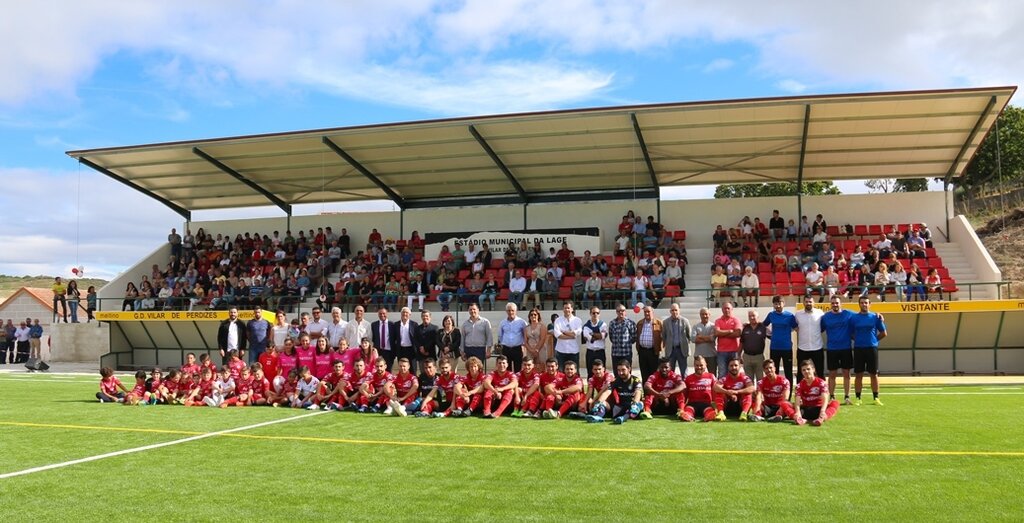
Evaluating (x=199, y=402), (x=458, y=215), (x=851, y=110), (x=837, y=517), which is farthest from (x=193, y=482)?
(x=458, y=215)

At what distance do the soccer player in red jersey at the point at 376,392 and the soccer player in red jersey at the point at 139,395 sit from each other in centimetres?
379

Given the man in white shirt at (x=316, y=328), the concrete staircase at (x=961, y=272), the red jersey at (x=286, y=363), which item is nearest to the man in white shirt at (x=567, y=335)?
the red jersey at (x=286, y=363)

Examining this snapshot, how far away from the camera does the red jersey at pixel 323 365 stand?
13.0 m

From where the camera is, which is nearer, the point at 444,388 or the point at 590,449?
the point at 590,449

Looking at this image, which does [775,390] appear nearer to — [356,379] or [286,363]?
[356,379]

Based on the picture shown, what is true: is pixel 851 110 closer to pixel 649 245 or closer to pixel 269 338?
pixel 649 245

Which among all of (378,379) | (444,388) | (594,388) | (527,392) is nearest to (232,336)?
(378,379)

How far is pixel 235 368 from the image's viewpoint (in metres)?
13.4

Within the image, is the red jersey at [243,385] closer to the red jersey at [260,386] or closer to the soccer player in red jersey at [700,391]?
the red jersey at [260,386]

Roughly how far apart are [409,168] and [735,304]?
11.3 metres

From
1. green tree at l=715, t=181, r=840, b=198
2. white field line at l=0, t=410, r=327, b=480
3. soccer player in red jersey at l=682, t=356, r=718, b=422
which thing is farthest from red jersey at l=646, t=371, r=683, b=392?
green tree at l=715, t=181, r=840, b=198

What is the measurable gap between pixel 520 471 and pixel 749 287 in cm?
1502

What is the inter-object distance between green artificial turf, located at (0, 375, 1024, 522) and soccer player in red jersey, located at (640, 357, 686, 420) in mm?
614

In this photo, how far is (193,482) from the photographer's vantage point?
6.71 meters
